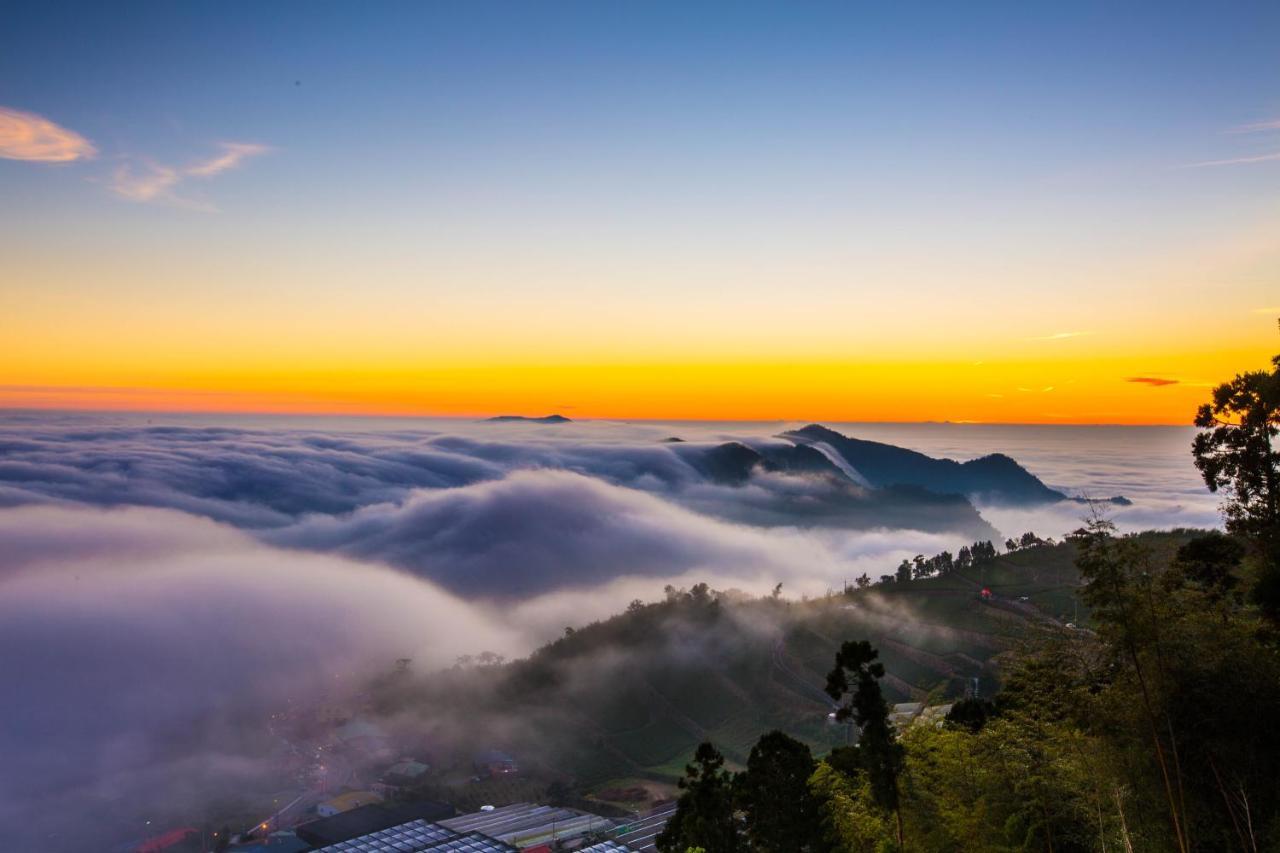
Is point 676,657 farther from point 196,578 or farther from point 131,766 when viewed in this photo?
point 196,578

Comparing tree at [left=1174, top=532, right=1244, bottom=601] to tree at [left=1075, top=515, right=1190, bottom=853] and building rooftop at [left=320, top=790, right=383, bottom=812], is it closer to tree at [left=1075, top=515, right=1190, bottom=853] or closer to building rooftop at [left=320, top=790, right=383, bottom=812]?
tree at [left=1075, top=515, right=1190, bottom=853]

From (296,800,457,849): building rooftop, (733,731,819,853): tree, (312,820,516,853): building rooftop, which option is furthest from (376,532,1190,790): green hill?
(733,731,819,853): tree

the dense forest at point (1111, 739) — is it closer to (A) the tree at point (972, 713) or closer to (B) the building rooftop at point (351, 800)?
Answer: (A) the tree at point (972, 713)

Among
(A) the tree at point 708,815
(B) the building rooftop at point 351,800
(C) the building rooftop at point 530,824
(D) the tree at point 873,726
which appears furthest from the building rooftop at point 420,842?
(D) the tree at point 873,726

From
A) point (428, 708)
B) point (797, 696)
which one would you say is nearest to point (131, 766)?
point (428, 708)

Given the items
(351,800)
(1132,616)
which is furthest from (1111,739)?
(351,800)

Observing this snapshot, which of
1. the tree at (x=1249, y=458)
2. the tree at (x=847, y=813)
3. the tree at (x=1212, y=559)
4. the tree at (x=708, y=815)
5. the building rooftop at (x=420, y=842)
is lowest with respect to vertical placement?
the building rooftop at (x=420, y=842)
